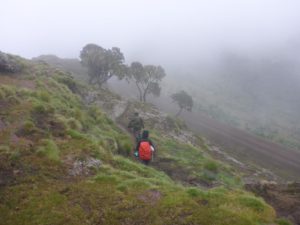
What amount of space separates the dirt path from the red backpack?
39.3 metres

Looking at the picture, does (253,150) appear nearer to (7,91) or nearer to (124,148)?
(124,148)

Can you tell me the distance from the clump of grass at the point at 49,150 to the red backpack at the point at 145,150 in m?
5.71

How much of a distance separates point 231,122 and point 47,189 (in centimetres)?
10812

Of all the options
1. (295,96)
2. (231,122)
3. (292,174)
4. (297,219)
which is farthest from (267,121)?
(297,219)

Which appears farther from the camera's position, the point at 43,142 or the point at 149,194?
the point at 43,142

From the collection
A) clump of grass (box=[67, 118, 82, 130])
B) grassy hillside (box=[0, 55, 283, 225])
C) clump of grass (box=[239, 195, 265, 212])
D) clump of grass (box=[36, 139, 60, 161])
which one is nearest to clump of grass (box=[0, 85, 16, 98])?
grassy hillside (box=[0, 55, 283, 225])

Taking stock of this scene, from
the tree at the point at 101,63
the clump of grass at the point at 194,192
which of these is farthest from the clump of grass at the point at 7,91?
the tree at the point at 101,63

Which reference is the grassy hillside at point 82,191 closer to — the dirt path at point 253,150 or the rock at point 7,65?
the rock at point 7,65

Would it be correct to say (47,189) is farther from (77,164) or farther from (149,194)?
(149,194)

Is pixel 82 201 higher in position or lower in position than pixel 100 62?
lower

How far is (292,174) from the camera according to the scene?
179 feet

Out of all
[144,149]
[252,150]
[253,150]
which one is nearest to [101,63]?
[252,150]

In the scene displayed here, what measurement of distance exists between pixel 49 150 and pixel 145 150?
6460 millimetres

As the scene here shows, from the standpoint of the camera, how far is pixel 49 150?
44.5 ft
